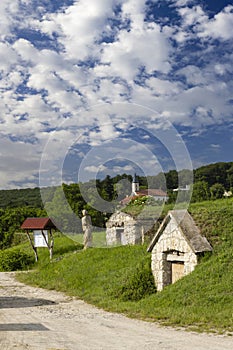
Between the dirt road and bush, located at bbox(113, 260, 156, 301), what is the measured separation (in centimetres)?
117

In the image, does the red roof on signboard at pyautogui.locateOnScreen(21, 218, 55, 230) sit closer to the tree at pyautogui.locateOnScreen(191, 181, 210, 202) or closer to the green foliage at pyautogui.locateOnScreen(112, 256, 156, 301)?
the green foliage at pyautogui.locateOnScreen(112, 256, 156, 301)

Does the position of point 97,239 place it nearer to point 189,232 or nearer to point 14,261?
point 14,261

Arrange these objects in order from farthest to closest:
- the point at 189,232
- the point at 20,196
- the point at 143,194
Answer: the point at 20,196 → the point at 143,194 → the point at 189,232

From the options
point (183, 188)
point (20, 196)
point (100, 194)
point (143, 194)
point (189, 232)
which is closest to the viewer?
point (189, 232)

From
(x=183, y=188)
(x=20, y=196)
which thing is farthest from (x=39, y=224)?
(x=20, y=196)

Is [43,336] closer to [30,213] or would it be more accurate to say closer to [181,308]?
[181,308]

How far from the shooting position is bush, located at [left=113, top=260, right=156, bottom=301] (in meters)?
13.5

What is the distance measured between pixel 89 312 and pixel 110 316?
3.35 feet

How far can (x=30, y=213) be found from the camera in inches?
1861

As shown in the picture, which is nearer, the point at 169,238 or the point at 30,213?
the point at 169,238

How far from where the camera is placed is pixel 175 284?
1232 cm

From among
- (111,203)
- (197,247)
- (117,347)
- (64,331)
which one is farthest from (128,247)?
(117,347)

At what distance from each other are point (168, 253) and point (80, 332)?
17.1ft

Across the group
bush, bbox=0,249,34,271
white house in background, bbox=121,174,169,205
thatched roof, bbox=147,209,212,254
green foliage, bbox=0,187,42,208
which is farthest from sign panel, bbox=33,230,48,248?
green foliage, bbox=0,187,42,208
